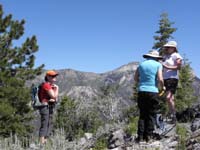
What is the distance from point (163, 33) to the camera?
4231 cm

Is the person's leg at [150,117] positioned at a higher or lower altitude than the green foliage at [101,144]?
higher

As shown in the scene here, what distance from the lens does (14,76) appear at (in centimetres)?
2998

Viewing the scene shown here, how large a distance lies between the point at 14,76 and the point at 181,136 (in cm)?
2372

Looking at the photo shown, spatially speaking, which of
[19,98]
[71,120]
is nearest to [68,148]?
[19,98]

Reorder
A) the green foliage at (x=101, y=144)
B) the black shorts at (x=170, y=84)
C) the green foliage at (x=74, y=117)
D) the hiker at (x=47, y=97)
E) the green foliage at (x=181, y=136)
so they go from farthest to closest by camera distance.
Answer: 1. the green foliage at (x=74, y=117)
2. the green foliage at (x=101, y=144)
3. the hiker at (x=47, y=97)
4. the black shorts at (x=170, y=84)
5. the green foliage at (x=181, y=136)

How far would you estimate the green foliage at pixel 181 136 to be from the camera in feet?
22.0

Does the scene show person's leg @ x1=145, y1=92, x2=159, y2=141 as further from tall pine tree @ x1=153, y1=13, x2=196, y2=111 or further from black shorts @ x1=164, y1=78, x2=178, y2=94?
tall pine tree @ x1=153, y1=13, x2=196, y2=111

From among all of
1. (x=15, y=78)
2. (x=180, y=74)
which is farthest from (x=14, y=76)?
(x=180, y=74)

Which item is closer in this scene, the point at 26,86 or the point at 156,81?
the point at 156,81

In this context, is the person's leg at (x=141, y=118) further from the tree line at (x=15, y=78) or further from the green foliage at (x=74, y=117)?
the green foliage at (x=74, y=117)

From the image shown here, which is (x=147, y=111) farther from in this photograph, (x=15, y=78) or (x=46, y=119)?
(x=15, y=78)

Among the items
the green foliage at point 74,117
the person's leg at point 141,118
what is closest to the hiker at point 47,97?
the person's leg at point 141,118

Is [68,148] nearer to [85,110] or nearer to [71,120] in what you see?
[71,120]

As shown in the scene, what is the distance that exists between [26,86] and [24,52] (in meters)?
2.44
